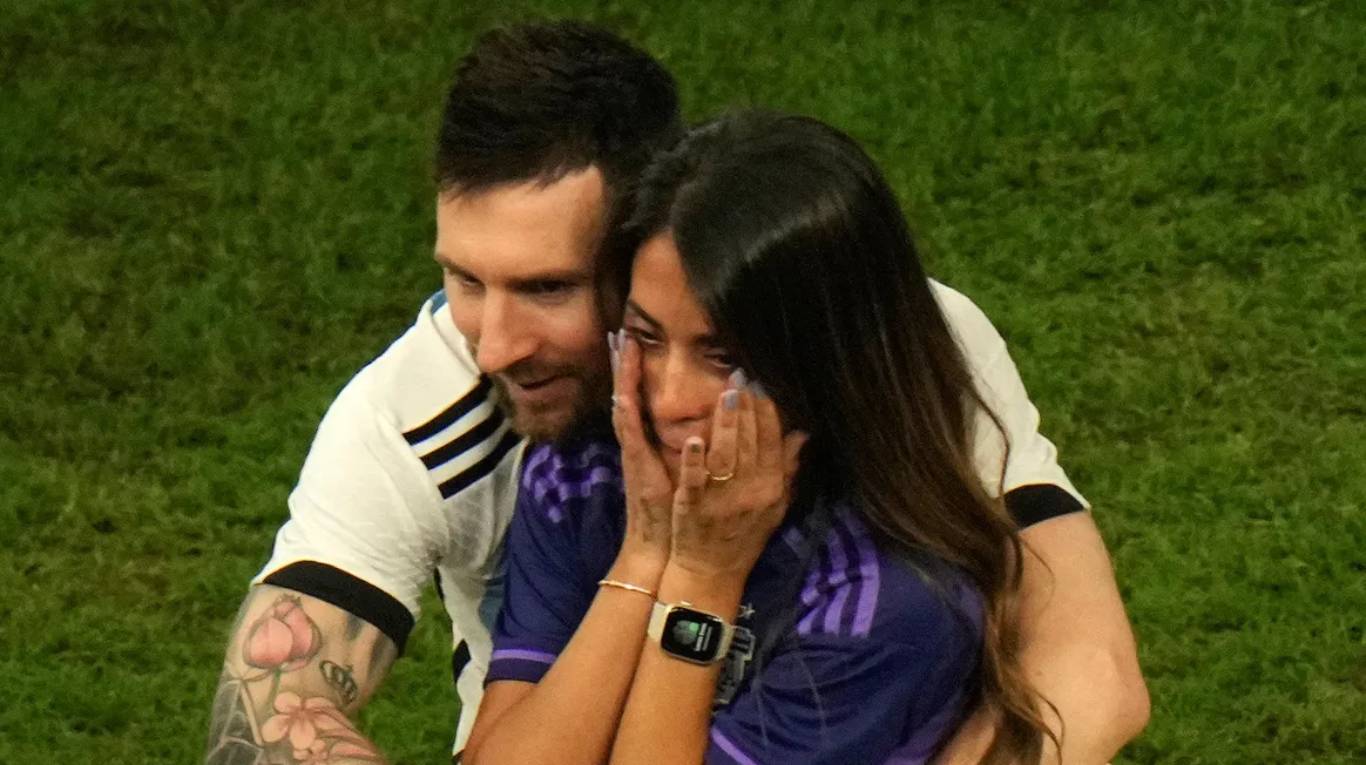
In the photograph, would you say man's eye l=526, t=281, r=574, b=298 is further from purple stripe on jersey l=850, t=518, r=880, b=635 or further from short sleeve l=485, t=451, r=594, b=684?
purple stripe on jersey l=850, t=518, r=880, b=635

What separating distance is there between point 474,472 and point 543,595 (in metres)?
0.24

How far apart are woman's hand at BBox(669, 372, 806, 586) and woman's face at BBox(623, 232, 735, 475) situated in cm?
3

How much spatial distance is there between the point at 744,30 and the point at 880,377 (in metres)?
4.45

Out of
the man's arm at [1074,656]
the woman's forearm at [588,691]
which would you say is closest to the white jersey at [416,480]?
the man's arm at [1074,656]

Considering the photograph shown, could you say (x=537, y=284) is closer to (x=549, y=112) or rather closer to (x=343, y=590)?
(x=549, y=112)

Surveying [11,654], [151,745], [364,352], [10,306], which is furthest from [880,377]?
[10,306]

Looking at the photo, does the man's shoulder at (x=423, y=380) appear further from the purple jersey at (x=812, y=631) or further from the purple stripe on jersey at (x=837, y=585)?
the purple stripe on jersey at (x=837, y=585)

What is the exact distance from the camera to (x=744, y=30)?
6.89 metres

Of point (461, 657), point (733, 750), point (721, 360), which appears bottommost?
point (461, 657)

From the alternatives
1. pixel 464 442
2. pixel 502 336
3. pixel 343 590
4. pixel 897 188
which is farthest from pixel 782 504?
pixel 897 188

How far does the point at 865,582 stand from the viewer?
2582mm

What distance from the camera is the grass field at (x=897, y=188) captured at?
465cm

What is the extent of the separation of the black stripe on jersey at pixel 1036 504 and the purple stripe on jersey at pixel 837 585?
0.49m

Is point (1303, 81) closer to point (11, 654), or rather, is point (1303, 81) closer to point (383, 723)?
point (383, 723)
